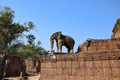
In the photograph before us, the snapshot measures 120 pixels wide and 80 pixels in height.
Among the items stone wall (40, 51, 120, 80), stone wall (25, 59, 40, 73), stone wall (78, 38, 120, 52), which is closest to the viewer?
stone wall (40, 51, 120, 80)

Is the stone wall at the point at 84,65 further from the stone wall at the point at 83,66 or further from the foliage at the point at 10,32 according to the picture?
the foliage at the point at 10,32

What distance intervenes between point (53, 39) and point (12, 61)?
9.77 m

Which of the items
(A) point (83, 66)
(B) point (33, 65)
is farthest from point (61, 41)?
(B) point (33, 65)

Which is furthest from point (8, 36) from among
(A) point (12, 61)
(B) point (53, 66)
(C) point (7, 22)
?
(B) point (53, 66)

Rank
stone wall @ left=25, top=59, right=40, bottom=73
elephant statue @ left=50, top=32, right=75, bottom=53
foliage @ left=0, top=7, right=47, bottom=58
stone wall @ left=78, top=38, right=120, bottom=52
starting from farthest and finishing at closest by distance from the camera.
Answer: foliage @ left=0, top=7, right=47, bottom=58, stone wall @ left=25, top=59, right=40, bottom=73, elephant statue @ left=50, top=32, right=75, bottom=53, stone wall @ left=78, top=38, right=120, bottom=52

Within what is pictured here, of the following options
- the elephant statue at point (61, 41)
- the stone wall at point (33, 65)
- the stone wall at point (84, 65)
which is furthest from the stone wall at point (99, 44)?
the stone wall at point (33, 65)

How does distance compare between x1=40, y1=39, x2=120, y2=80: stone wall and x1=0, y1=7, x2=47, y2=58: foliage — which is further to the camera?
x1=0, y1=7, x2=47, y2=58: foliage

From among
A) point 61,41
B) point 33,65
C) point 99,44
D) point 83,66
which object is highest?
point 61,41

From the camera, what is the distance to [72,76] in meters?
A: 9.86

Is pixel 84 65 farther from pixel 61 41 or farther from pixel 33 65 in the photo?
pixel 33 65

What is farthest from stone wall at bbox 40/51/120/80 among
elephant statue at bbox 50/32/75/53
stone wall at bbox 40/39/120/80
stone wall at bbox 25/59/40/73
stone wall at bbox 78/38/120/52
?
stone wall at bbox 25/59/40/73

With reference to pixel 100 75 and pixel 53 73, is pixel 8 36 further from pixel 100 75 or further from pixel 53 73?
pixel 100 75

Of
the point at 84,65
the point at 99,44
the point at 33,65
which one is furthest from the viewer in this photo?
the point at 33,65

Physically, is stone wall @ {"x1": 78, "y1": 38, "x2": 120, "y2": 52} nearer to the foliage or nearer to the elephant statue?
the elephant statue
